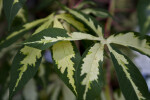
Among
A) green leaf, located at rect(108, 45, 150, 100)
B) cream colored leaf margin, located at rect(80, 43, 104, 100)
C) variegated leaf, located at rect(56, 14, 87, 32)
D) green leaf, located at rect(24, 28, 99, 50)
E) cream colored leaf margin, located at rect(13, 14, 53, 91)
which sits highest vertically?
variegated leaf, located at rect(56, 14, 87, 32)

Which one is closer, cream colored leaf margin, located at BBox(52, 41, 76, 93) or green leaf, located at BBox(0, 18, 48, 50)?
cream colored leaf margin, located at BBox(52, 41, 76, 93)

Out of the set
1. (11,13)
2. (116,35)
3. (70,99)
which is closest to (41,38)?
(11,13)

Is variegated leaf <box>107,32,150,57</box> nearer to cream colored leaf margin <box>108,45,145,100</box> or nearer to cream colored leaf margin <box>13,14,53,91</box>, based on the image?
cream colored leaf margin <box>108,45,145,100</box>

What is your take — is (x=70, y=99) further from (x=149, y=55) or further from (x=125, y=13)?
(x=125, y=13)

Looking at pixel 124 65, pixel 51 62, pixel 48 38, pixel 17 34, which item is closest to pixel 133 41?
pixel 124 65

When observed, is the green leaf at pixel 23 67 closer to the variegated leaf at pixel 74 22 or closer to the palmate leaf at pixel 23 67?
the palmate leaf at pixel 23 67

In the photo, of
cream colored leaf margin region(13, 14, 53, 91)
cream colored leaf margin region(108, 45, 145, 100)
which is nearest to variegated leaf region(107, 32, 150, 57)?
cream colored leaf margin region(108, 45, 145, 100)

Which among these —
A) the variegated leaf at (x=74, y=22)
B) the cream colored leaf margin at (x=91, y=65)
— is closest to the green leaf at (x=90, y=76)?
the cream colored leaf margin at (x=91, y=65)
